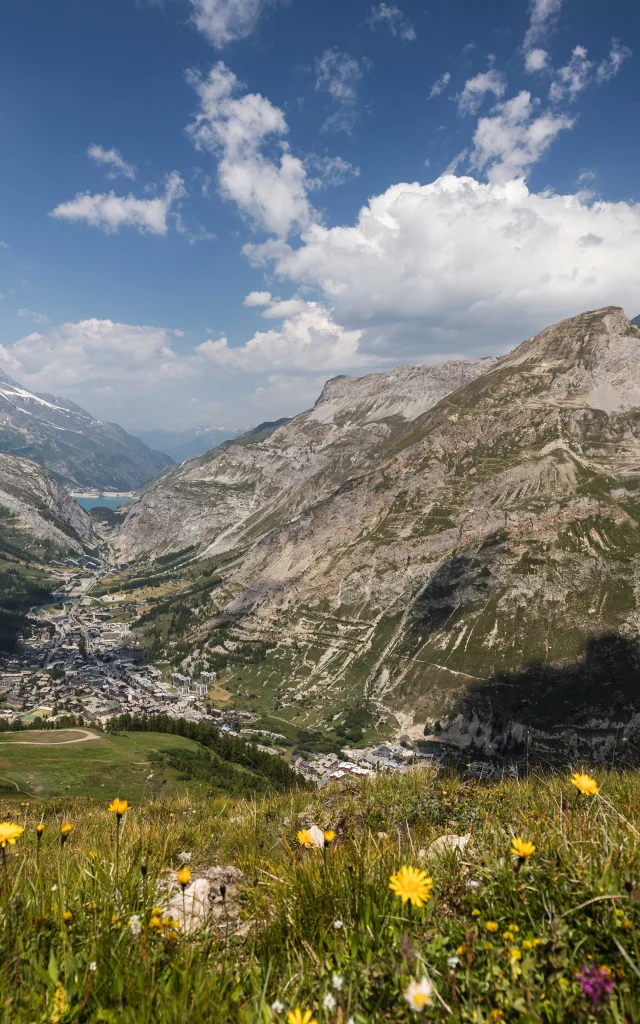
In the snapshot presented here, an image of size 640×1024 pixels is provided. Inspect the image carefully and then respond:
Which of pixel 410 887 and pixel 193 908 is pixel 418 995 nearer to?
pixel 410 887

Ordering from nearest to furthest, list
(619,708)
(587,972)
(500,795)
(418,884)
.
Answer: (587,972), (418,884), (500,795), (619,708)

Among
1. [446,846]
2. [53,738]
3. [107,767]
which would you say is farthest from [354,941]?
[53,738]

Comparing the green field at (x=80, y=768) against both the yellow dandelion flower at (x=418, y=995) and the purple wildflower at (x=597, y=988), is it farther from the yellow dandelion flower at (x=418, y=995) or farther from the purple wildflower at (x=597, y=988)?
the purple wildflower at (x=597, y=988)

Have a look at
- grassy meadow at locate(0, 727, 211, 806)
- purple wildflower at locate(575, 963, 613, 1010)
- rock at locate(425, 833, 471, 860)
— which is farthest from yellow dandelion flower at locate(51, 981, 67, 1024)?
grassy meadow at locate(0, 727, 211, 806)

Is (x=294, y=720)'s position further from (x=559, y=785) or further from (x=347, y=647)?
(x=559, y=785)

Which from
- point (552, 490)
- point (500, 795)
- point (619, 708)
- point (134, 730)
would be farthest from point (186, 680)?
point (500, 795)

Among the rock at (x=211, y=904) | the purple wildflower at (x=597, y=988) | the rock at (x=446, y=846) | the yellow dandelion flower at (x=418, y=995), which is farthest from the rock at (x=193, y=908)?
the purple wildflower at (x=597, y=988)
